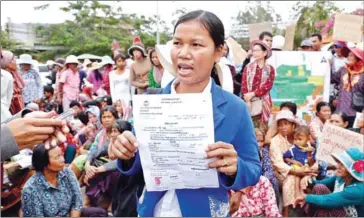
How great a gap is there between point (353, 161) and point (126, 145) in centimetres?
262

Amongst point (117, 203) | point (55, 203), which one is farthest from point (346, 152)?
point (55, 203)

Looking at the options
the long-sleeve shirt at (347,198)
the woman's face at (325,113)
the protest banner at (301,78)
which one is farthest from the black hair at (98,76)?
the long-sleeve shirt at (347,198)

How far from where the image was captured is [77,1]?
97.5 feet

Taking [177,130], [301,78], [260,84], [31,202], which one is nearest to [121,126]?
[31,202]

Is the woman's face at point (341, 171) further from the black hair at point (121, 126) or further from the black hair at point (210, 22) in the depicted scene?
the black hair at point (210, 22)

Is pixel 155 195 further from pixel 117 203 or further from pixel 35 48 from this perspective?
pixel 35 48

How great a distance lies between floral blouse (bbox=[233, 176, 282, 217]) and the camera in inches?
156

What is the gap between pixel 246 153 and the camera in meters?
1.84

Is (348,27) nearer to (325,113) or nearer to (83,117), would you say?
(325,113)

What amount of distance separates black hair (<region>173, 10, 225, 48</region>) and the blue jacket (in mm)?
174

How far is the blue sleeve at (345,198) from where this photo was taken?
3.74 meters

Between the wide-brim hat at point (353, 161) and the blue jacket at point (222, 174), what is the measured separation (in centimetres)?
218

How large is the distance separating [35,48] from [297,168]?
97.0ft

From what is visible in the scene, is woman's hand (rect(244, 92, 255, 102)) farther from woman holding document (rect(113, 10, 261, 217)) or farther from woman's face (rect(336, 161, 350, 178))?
woman holding document (rect(113, 10, 261, 217))
